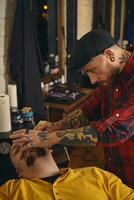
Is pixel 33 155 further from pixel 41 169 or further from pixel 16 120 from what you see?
pixel 16 120

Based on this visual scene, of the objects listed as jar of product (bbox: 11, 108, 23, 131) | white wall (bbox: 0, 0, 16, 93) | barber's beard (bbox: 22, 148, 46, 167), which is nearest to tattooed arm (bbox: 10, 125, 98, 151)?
barber's beard (bbox: 22, 148, 46, 167)

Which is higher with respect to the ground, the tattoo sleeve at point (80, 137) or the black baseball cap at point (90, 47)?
the black baseball cap at point (90, 47)

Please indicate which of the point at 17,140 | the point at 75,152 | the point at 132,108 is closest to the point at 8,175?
the point at 17,140

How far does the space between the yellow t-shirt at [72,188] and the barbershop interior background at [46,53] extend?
1.13ft

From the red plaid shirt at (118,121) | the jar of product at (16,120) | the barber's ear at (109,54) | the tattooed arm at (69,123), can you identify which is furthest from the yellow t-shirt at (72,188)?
the jar of product at (16,120)

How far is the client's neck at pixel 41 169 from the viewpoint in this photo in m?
1.47

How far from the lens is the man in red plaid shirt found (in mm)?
1247

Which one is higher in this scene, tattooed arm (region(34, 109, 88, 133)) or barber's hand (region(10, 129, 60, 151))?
barber's hand (region(10, 129, 60, 151))

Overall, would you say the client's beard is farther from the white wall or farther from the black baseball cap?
the white wall

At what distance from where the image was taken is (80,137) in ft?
4.25

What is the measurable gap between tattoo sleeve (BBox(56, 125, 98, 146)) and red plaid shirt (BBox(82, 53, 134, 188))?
0.02m

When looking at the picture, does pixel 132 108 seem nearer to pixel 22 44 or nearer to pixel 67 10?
pixel 22 44

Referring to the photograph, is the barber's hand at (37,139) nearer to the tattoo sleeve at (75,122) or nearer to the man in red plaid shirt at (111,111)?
the man in red plaid shirt at (111,111)

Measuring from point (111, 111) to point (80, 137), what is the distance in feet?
0.71
